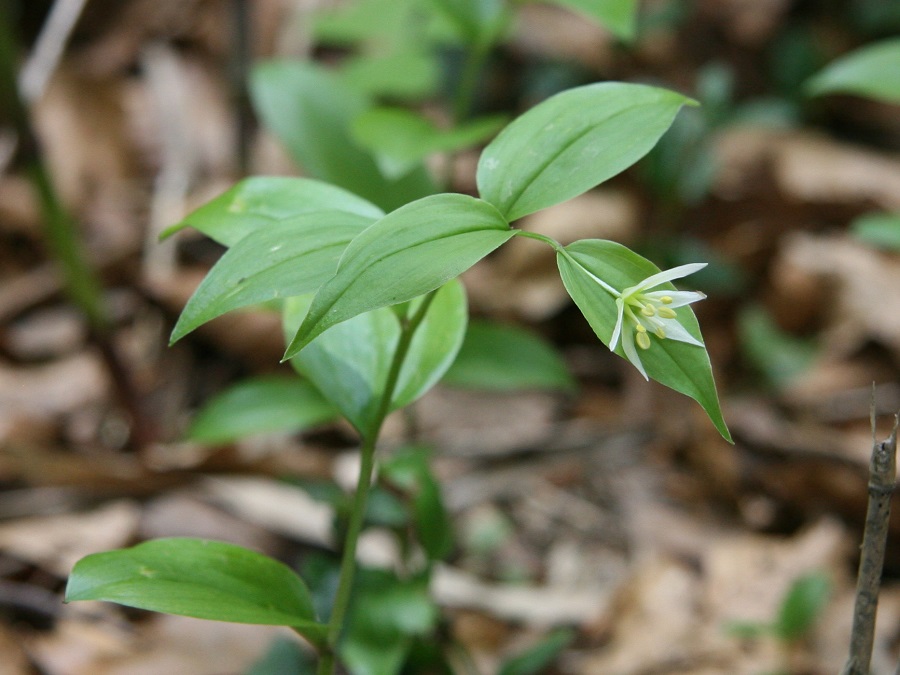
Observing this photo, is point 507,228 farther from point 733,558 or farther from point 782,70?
point 782,70

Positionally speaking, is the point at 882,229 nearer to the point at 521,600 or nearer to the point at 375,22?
the point at 521,600

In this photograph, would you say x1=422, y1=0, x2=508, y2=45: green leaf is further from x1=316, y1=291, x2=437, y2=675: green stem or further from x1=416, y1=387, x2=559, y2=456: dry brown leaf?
x1=416, y1=387, x2=559, y2=456: dry brown leaf

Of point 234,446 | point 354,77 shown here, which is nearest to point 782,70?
point 354,77

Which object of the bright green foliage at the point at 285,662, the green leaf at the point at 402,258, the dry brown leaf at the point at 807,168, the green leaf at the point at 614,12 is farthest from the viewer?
the dry brown leaf at the point at 807,168

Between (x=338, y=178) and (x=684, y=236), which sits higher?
(x=338, y=178)

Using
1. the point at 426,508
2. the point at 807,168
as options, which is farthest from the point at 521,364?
the point at 807,168

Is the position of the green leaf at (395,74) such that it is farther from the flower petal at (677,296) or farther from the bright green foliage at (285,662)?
the flower petal at (677,296)

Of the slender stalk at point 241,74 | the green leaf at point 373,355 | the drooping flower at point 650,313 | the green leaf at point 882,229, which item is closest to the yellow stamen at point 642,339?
the drooping flower at point 650,313
